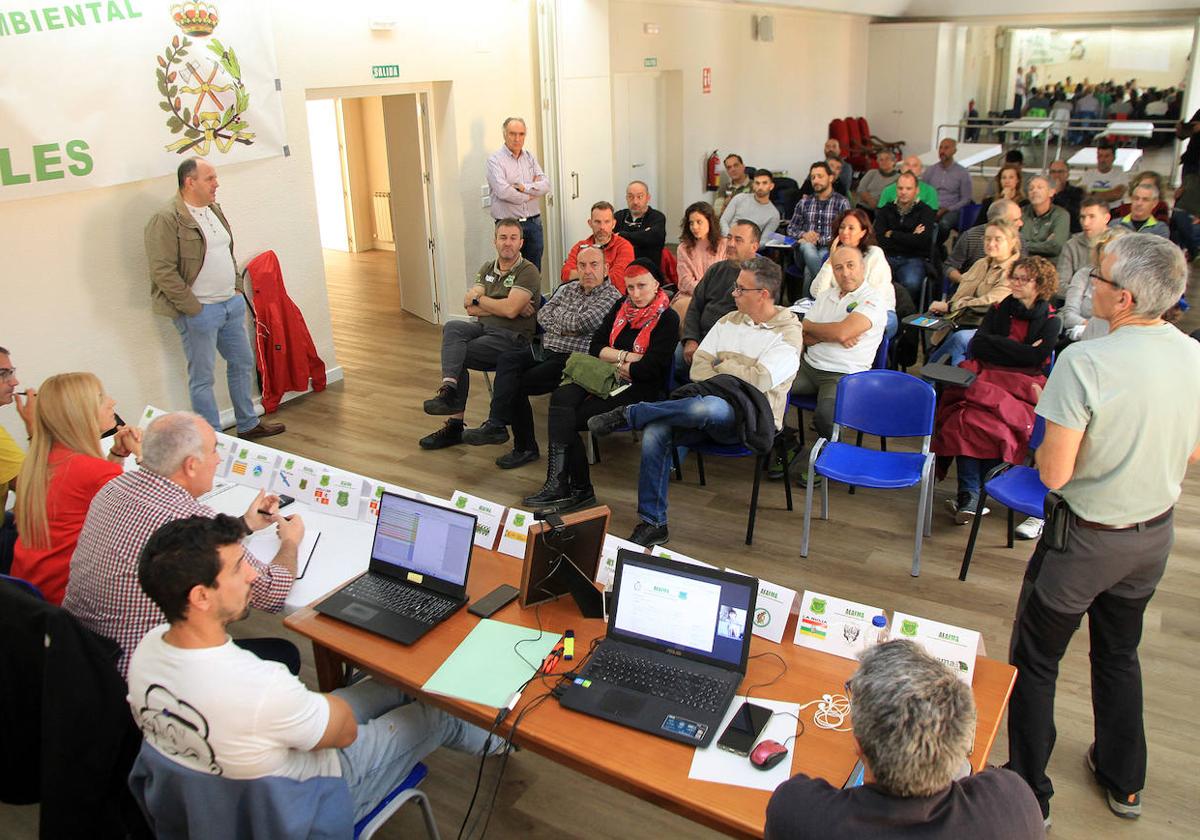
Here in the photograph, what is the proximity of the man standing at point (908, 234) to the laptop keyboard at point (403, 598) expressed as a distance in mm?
5443

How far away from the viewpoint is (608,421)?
4742 millimetres

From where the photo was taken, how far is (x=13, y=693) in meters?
2.58

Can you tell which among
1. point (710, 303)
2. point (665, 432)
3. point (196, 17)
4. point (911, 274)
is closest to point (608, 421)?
point (665, 432)

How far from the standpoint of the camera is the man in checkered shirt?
2654mm

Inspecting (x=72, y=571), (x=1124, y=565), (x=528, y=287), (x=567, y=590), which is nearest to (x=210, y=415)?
(x=528, y=287)

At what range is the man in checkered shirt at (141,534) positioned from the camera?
104 inches

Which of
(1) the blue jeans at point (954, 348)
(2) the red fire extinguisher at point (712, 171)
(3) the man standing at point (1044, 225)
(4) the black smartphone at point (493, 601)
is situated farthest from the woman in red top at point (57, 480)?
(2) the red fire extinguisher at point (712, 171)

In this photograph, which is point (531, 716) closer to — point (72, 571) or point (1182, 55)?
point (72, 571)

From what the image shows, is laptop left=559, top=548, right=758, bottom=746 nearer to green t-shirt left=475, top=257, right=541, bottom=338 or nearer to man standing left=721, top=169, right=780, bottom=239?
green t-shirt left=475, top=257, right=541, bottom=338

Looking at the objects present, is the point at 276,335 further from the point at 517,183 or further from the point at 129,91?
the point at 517,183

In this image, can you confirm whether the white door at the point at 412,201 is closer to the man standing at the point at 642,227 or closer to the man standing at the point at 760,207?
the man standing at the point at 642,227

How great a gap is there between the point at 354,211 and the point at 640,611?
33.3ft

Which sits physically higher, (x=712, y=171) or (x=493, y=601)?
(x=712, y=171)

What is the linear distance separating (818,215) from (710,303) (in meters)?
2.88
